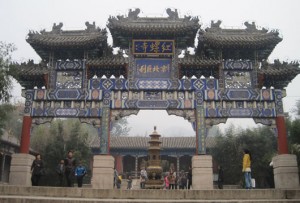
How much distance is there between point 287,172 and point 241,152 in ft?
34.4

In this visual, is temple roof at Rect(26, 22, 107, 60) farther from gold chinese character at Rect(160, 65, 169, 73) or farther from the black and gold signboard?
gold chinese character at Rect(160, 65, 169, 73)

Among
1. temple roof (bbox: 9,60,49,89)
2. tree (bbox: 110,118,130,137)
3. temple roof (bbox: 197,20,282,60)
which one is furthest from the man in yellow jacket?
tree (bbox: 110,118,130,137)

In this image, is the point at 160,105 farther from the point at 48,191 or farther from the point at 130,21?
the point at 48,191

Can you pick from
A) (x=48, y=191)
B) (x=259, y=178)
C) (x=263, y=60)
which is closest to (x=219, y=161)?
(x=259, y=178)

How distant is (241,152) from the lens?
26750mm

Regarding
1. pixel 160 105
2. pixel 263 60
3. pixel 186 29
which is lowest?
pixel 160 105

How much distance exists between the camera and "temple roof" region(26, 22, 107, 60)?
17.9 meters

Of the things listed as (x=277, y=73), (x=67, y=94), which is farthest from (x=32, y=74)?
(x=277, y=73)

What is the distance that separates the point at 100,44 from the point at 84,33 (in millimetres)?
1785

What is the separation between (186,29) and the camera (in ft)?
58.4

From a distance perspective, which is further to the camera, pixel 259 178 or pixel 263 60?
pixel 259 178

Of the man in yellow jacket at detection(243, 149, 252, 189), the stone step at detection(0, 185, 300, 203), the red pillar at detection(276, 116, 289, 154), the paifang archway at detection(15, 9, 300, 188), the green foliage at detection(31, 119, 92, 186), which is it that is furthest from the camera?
the green foliage at detection(31, 119, 92, 186)

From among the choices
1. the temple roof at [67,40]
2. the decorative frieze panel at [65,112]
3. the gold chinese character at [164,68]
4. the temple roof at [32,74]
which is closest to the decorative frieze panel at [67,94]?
the decorative frieze panel at [65,112]

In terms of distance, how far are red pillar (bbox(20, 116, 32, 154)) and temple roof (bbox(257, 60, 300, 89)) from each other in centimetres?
1217
